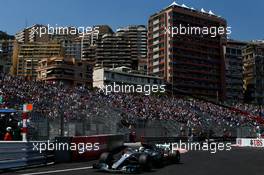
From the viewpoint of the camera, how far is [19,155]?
15.0 meters

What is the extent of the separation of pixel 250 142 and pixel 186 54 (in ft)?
260

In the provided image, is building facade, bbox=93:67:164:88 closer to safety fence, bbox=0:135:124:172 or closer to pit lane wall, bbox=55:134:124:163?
pit lane wall, bbox=55:134:124:163

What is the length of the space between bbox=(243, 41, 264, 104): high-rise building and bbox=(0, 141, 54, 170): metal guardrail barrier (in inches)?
4388

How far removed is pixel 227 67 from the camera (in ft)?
424

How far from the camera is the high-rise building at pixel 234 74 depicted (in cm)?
12781

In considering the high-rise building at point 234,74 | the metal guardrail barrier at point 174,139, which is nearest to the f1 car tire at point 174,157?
the metal guardrail barrier at point 174,139

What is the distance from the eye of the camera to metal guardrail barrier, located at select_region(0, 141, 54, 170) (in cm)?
1411

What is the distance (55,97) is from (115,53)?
432 feet

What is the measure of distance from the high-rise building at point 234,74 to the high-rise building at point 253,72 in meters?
4.48

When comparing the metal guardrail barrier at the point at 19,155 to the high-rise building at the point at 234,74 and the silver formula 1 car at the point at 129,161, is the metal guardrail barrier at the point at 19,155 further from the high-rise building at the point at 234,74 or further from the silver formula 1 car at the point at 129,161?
the high-rise building at the point at 234,74

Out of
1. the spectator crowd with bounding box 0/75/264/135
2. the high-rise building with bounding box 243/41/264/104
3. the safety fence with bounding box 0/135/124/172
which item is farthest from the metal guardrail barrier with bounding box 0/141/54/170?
the high-rise building with bounding box 243/41/264/104

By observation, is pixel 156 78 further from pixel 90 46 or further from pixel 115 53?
pixel 90 46

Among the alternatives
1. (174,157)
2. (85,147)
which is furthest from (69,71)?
(174,157)

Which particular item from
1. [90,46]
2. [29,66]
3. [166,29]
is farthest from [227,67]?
[90,46]
